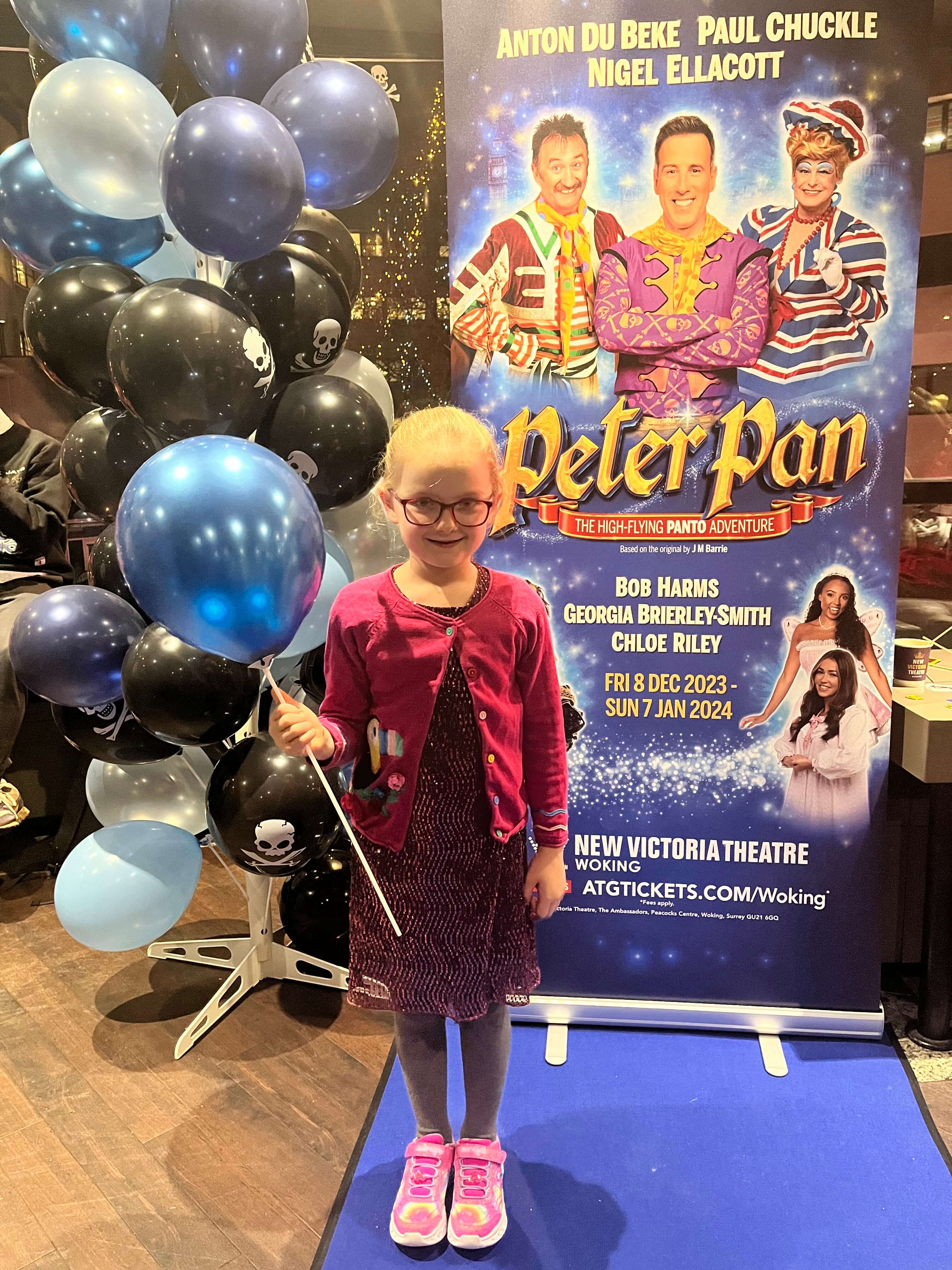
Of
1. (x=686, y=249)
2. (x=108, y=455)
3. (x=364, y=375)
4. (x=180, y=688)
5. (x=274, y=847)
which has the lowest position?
(x=274, y=847)

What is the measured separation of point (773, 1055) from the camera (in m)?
1.96

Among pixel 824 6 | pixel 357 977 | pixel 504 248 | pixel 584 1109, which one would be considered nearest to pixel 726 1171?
pixel 584 1109

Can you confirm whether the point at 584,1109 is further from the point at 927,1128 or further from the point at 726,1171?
the point at 927,1128

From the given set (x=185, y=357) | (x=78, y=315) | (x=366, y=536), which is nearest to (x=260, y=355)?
(x=185, y=357)

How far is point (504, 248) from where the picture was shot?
181 cm

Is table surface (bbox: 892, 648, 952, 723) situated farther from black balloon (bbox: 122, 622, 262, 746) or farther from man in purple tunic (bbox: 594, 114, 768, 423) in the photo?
black balloon (bbox: 122, 622, 262, 746)

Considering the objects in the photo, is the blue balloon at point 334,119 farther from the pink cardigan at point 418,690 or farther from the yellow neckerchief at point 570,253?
the pink cardigan at point 418,690

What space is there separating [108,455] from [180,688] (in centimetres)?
58

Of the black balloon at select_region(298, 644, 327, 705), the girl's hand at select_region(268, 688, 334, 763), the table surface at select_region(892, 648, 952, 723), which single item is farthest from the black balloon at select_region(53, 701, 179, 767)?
the table surface at select_region(892, 648, 952, 723)

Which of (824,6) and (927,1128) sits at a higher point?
(824,6)

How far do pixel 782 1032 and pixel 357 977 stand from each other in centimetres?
110

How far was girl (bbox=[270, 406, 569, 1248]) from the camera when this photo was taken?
52.6 inches

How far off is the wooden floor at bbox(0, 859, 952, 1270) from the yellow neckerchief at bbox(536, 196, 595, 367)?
1703 mm

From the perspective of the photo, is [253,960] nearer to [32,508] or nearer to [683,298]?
[32,508]
